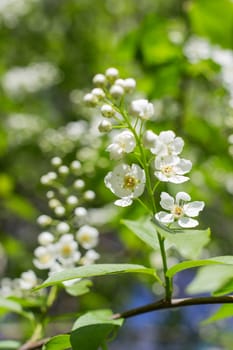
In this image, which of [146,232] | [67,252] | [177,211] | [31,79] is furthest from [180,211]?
[31,79]

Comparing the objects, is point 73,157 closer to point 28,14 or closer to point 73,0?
point 28,14

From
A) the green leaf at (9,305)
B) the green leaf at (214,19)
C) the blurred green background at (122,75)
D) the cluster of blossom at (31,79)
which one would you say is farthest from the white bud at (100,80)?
the cluster of blossom at (31,79)

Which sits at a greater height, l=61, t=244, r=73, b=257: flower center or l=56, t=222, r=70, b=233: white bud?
l=56, t=222, r=70, b=233: white bud

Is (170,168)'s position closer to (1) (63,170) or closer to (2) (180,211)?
(2) (180,211)

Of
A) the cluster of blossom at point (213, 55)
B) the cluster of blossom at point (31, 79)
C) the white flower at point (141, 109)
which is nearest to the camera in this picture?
the white flower at point (141, 109)

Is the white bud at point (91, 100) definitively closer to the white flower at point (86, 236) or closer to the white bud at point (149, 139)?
the white bud at point (149, 139)

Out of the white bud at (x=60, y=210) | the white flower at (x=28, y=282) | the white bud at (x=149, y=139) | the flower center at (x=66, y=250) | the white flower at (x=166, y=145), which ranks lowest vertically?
the white flower at (x=28, y=282)

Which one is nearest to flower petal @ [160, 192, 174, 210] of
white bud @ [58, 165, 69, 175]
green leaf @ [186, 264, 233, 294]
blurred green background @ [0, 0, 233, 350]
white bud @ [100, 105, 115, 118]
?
white bud @ [100, 105, 115, 118]

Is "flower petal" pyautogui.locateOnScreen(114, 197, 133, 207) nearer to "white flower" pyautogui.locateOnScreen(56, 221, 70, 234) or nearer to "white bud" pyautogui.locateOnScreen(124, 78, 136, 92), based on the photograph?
"white bud" pyautogui.locateOnScreen(124, 78, 136, 92)
